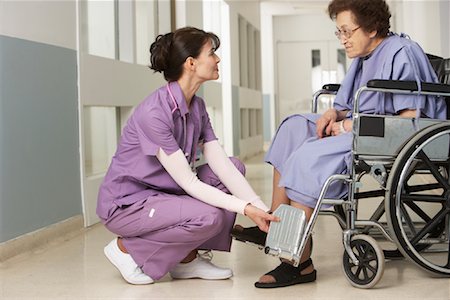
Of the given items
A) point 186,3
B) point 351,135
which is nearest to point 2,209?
point 351,135

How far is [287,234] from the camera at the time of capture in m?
1.96

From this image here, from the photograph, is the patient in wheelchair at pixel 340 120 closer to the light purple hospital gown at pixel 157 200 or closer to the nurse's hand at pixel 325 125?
the nurse's hand at pixel 325 125

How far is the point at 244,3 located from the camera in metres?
8.88

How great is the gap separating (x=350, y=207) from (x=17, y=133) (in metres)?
1.32

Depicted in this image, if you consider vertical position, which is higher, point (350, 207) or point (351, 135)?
point (351, 135)

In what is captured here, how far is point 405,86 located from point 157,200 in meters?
0.82

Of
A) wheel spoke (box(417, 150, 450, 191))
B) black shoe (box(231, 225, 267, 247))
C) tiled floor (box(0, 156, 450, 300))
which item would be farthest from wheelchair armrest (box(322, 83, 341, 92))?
black shoe (box(231, 225, 267, 247))

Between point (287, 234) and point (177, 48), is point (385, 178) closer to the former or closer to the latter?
point (287, 234)

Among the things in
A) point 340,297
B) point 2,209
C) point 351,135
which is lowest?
point 340,297

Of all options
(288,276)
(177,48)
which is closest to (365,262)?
(288,276)

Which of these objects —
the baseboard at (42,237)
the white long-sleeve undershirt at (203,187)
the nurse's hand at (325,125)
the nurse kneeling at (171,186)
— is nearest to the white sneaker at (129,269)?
the nurse kneeling at (171,186)

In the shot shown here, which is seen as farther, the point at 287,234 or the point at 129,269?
the point at 129,269

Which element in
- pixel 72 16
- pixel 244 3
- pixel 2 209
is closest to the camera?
pixel 2 209

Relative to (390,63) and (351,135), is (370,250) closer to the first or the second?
(351,135)
